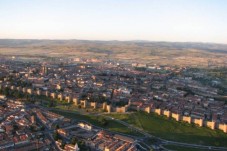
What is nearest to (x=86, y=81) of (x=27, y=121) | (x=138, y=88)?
(x=138, y=88)

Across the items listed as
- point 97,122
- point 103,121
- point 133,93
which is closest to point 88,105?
point 97,122

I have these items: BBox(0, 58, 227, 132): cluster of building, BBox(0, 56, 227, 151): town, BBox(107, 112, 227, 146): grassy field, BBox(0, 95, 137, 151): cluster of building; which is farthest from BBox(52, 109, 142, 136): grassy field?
BBox(0, 58, 227, 132): cluster of building

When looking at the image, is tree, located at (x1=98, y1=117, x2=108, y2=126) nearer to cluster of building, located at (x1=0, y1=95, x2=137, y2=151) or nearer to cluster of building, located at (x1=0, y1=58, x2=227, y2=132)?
A: cluster of building, located at (x1=0, y1=95, x2=137, y2=151)

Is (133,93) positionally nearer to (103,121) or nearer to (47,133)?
(103,121)

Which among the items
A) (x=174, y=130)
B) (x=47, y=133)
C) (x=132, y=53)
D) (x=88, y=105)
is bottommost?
(x=174, y=130)

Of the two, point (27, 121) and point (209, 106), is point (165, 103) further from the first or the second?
point (27, 121)

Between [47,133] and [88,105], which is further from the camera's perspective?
[88,105]
